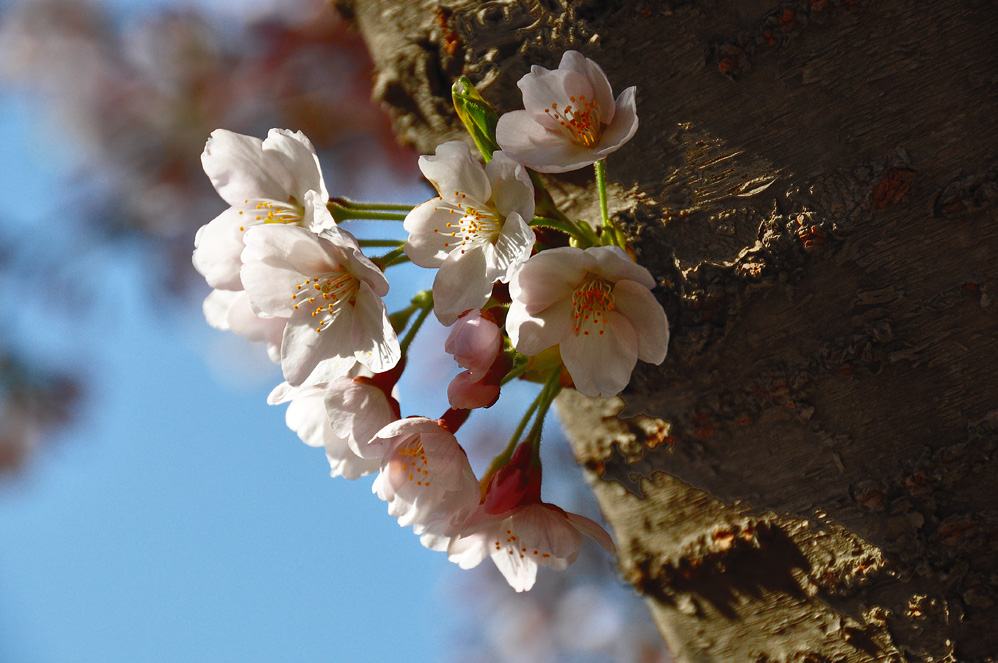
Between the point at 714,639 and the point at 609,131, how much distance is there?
27.2 inches

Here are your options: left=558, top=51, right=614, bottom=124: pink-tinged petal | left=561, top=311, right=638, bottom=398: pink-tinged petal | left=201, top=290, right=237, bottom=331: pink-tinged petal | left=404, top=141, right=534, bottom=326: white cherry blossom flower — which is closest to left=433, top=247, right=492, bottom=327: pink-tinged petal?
left=404, top=141, right=534, bottom=326: white cherry blossom flower

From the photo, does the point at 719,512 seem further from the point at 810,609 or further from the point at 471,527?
the point at 471,527

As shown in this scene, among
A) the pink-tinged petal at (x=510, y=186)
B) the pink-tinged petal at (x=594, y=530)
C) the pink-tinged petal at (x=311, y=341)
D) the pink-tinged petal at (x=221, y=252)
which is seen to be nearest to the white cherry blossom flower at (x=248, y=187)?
the pink-tinged petal at (x=221, y=252)

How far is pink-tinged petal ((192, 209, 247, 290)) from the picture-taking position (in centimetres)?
86

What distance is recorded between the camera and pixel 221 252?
2.82ft

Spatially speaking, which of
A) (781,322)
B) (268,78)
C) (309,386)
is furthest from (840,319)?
(268,78)

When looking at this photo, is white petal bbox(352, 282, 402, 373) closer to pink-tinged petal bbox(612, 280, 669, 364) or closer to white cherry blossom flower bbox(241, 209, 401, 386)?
white cherry blossom flower bbox(241, 209, 401, 386)

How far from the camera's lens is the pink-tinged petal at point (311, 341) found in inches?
31.9

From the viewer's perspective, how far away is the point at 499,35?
923 millimetres

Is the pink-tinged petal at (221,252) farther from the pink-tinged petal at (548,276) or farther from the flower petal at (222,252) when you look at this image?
the pink-tinged petal at (548,276)

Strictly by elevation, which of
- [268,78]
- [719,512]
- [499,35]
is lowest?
[719,512]

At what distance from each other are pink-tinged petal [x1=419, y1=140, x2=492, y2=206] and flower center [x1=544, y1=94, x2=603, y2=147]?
108 mm

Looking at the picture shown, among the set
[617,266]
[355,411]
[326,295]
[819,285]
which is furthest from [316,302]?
[819,285]

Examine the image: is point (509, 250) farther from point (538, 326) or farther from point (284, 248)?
point (284, 248)
